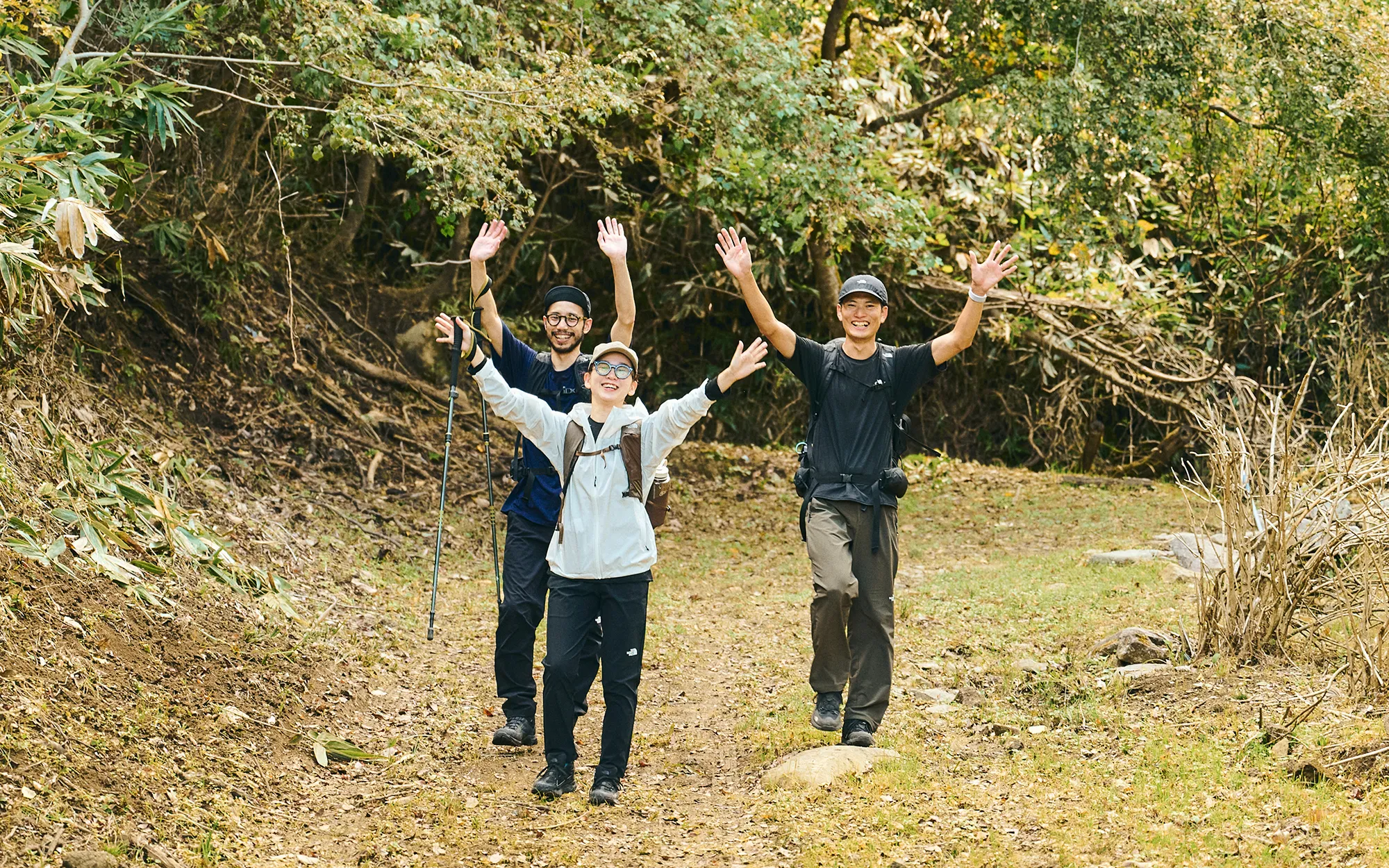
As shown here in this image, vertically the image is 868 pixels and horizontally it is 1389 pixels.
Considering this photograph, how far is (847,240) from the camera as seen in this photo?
11.9 metres

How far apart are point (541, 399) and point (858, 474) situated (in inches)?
54.4

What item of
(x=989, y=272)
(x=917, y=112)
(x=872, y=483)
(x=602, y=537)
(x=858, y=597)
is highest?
(x=917, y=112)

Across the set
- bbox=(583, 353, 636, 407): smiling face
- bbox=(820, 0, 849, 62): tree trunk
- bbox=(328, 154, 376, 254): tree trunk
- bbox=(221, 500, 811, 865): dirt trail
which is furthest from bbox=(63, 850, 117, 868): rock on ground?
bbox=(820, 0, 849, 62): tree trunk

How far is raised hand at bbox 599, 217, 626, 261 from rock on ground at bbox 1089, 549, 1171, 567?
5.28 meters

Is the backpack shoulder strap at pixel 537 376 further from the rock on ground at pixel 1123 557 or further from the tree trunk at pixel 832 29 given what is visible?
the tree trunk at pixel 832 29

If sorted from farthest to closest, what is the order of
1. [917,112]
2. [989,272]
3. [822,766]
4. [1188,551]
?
[917,112]
[1188,551]
[989,272]
[822,766]

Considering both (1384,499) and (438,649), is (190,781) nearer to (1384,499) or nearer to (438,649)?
(438,649)

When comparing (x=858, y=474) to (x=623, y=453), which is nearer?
(x=623, y=453)

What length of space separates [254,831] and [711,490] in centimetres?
895

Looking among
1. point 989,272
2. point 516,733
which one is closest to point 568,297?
point 989,272

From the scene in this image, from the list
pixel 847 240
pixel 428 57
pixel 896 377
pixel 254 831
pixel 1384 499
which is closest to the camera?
pixel 254 831

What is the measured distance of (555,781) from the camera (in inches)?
204

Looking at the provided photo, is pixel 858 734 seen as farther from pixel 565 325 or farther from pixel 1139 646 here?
pixel 565 325

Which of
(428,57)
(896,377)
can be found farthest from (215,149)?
(896,377)
